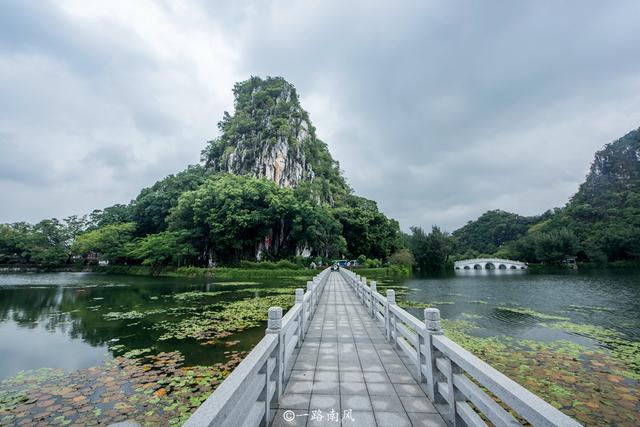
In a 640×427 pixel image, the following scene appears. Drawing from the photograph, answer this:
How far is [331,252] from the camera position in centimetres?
3931

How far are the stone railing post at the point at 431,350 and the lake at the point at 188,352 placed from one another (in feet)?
8.52

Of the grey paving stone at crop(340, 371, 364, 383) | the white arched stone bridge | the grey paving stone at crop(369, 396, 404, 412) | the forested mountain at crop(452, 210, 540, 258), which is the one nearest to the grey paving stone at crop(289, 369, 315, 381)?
the grey paving stone at crop(340, 371, 364, 383)

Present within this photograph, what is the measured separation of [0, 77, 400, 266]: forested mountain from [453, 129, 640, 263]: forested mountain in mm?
26703

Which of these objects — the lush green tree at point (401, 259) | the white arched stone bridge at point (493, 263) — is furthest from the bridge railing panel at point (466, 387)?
the white arched stone bridge at point (493, 263)

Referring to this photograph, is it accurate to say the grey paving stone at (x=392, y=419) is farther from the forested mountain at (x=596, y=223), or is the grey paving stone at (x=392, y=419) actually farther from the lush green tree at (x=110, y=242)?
the forested mountain at (x=596, y=223)

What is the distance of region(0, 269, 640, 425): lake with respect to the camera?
4.53 meters

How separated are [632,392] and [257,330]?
7.98m

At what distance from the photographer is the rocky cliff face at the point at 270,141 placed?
4594 cm

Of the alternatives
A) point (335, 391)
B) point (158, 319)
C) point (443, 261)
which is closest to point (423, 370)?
point (335, 391)

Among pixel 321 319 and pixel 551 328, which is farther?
pixel 551 328

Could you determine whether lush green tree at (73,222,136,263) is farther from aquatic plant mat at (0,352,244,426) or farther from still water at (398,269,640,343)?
still water at (398,269,640,343)

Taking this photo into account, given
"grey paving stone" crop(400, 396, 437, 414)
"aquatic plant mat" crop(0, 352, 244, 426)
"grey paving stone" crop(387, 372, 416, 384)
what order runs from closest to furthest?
"grey paving stone" crop(400, 396, 437, 414)
"grey paving stone" crop(387, 372, 416, 384)
"aquatic plant mat" crop(0, 352, 244, 426)

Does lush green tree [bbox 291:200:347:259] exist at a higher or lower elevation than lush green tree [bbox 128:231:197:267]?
higher

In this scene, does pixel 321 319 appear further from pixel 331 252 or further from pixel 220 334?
pixel 331 252
